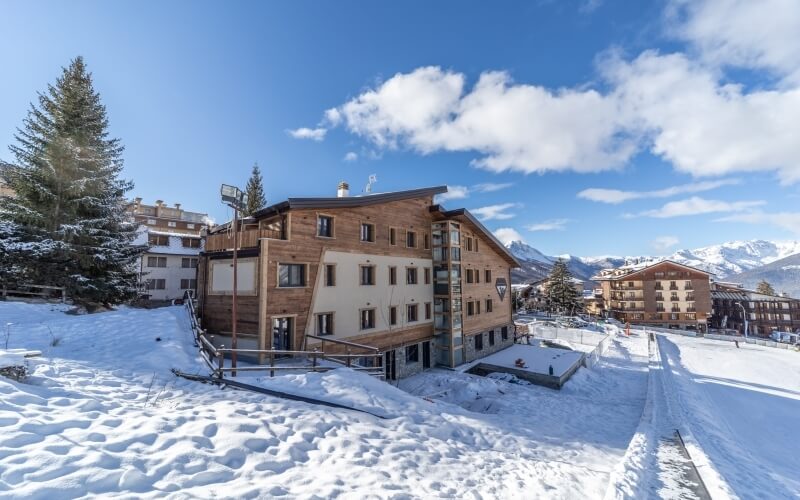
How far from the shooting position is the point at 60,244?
19609 millimetres

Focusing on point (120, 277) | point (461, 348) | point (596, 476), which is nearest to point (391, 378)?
point (461, 348)

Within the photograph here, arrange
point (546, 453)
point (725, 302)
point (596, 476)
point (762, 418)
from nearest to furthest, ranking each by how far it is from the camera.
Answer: point (596, 476) < point (546, 453) < point (762, 418) < point (725, 302)

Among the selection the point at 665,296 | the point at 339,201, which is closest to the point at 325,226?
the point at 339,201

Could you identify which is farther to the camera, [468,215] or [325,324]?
[468,215]

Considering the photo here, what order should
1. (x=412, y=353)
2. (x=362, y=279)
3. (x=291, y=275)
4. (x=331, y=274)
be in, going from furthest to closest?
1. (x=412, y=353)
2. (x=362, y=279)
3. (x=331, y=274)
4. (x=291, y=275)

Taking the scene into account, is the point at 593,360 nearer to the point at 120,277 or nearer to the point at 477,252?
the point at 477,252

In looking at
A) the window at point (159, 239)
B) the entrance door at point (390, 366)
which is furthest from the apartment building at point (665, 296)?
the window at point (159, 239)

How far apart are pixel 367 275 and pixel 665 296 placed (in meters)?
88.5

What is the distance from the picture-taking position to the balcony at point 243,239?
16469mm

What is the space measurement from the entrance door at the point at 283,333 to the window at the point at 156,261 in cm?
2562

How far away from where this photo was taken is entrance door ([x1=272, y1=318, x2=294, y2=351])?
1625cm

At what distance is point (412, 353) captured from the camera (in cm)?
2344

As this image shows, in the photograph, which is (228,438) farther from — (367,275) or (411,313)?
(411,313)

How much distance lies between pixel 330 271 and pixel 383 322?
494cm
